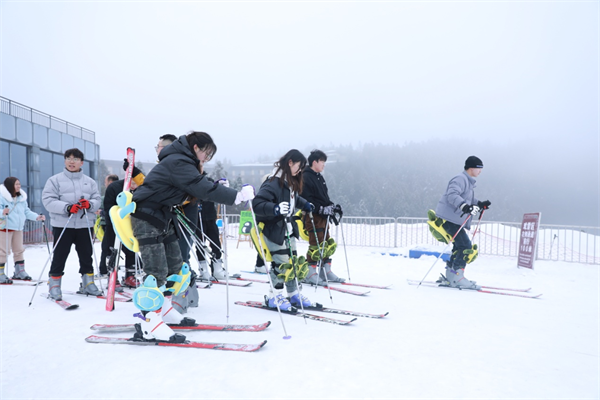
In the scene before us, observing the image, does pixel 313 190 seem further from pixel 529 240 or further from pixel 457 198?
pixel 529 240

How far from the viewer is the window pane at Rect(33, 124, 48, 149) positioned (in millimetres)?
16359

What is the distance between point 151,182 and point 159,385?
1514mm

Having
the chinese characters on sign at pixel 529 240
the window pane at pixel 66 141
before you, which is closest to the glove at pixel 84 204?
the chinese characters on sign at pixel 529 240

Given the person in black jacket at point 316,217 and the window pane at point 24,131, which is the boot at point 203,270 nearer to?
the person in black jacket at point 316,217

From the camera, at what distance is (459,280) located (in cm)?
573

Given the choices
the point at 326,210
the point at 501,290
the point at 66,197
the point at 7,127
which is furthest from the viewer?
the point at 7,127

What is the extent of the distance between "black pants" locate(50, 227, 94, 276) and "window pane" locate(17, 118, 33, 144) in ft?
44.5

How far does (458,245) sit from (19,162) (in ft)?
54.4

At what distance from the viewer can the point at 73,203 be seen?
4.79 m

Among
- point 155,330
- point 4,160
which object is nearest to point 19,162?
point 4,160

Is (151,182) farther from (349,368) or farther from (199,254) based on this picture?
(199,254)

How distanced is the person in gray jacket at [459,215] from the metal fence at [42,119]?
16226 millimetres

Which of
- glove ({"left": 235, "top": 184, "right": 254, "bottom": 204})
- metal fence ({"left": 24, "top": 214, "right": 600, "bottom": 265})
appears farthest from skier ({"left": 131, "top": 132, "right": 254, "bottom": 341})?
metal fence ({"left": 24, "top": 214, "right": 600, "bottom": 265})

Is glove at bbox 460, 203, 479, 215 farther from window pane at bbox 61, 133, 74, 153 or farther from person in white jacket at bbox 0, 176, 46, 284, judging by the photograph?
window pane at bbox 61, 133, 74, 153
